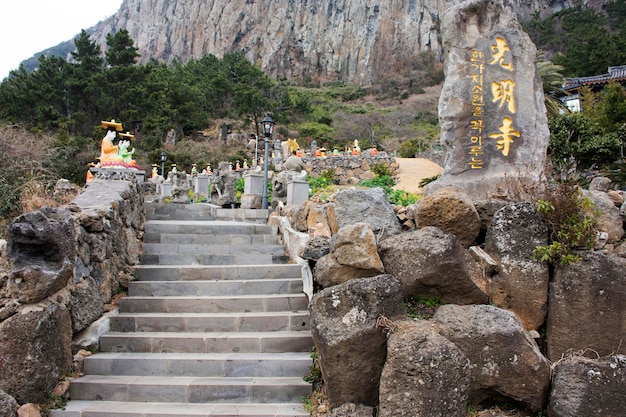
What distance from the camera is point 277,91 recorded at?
4934cm

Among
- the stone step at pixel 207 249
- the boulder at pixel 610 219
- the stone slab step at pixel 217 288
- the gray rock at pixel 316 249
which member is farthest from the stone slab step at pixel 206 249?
the boulder at pixel 610 219

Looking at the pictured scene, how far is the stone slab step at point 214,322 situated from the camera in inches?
192

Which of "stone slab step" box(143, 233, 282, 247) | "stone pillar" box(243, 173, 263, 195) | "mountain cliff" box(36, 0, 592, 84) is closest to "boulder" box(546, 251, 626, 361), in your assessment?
"stone slab step" box(143, 233, 282, 247)

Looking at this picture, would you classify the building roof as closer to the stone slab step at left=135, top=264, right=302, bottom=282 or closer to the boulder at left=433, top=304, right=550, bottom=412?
the stone slab step at left=135, top=264, right=302, bottom=282

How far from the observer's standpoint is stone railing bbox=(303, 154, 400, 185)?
2405 cm

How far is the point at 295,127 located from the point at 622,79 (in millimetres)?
28648

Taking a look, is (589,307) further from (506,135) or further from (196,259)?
(506,135)

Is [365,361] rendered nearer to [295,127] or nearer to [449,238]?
[449,238]

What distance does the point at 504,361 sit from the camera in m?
3.38

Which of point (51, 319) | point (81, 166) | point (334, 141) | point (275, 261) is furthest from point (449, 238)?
point (334, 141)

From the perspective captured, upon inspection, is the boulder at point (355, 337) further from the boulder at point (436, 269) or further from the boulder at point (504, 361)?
the boulder at point (504, 361)

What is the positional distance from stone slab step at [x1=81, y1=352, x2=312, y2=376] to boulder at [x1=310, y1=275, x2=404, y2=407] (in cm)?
78

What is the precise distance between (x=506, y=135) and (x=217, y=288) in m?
6.48

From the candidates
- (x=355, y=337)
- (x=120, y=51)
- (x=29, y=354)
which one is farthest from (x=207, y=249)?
(x=120, y=51)
